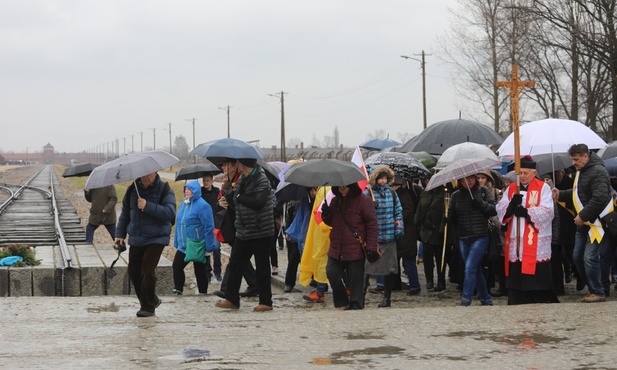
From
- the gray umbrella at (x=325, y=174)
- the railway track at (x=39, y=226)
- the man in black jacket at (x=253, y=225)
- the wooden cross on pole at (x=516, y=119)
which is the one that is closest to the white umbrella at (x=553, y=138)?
the wooden cross on pole at (x=516, y=119)

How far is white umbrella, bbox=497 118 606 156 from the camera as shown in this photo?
1218 cm

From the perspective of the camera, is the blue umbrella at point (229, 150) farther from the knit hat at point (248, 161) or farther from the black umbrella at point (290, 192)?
the black umbrella at point (290, 192)

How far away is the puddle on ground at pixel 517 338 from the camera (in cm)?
811

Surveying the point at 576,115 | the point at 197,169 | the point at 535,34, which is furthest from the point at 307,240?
the point at 576,115

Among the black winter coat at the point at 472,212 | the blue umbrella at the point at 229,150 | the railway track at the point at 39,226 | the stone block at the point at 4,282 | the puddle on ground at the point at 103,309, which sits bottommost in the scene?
the puddle on ground at the point at 103,309

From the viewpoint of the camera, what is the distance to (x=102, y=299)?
39.2 feet

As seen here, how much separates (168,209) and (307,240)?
8.51ft

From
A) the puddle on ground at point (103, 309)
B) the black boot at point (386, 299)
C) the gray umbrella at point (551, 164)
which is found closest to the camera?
the puddle on ground at point (103, 309)

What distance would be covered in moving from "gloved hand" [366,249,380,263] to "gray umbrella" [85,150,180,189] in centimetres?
225

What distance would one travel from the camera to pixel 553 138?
12195 millimetres

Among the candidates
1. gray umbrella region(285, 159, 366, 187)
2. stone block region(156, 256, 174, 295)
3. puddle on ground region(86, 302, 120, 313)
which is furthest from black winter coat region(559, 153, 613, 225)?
stone block region(156, 256, 174, 295)

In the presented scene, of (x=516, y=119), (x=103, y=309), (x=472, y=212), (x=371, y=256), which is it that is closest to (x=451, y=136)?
(x=516, y=119)

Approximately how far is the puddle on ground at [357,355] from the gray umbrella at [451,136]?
873 centimetres

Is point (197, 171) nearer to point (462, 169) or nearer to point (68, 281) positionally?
point (68, 281)
